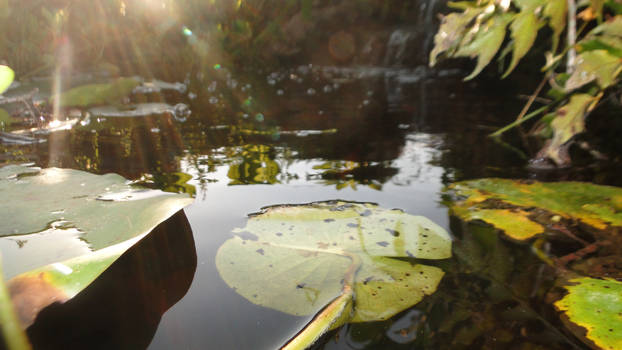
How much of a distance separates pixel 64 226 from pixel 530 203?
1.01 metres

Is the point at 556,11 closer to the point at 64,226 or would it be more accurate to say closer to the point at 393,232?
the point at 393,232

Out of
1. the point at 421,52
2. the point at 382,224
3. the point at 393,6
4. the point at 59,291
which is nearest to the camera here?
the point at 59,291

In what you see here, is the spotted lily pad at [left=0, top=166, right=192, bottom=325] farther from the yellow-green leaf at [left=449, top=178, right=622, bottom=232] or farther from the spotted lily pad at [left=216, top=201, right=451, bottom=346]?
the yellow-green leaf at [left=449, top=178, right=622, bottom=232]

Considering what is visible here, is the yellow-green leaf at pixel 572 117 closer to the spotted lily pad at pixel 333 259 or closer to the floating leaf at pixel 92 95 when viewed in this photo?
the spotted lily pad at pixel 333 259

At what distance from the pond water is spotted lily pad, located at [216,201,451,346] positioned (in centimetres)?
3

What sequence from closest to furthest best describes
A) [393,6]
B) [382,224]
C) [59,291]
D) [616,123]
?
[59,291] → [382,224] → [616,123] → [393,6]

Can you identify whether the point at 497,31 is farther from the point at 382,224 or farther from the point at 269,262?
the point at 269,262

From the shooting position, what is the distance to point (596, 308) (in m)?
0.54

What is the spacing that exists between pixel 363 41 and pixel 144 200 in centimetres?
868

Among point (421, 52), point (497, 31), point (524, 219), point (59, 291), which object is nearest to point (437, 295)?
point (524, 219)

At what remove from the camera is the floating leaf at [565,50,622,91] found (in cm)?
77

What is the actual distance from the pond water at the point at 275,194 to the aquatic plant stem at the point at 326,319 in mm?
21

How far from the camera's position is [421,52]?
6.63 m

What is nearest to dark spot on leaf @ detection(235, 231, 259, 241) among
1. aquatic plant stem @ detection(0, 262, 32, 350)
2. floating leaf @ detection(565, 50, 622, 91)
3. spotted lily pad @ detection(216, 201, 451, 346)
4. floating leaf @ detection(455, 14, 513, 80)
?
spotted lily pad @ detection(216, 201, 451, 346)
